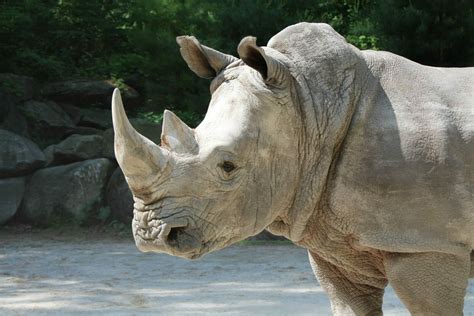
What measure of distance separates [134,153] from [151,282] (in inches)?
255

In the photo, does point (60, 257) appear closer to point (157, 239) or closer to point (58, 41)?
point (58, 41)

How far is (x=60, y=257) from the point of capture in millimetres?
11992

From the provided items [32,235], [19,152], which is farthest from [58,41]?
[32,235]

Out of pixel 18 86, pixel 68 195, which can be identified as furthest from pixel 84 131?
pixel 68 195

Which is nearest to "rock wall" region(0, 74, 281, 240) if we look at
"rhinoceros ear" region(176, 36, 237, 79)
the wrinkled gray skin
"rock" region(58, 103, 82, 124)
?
"rock" region(58, 103, 82, 124)

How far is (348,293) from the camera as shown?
4.45 meters

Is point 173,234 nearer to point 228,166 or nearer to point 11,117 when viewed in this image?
point 228,166

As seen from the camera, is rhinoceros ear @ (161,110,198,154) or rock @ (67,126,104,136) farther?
rock @ (67,126,104,136)

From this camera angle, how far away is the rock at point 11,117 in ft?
53.1

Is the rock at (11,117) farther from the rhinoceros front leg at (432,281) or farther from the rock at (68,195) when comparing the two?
the rhinoceros front leg at (432,281)

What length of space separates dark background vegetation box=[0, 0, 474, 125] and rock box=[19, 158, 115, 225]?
1.36 metres

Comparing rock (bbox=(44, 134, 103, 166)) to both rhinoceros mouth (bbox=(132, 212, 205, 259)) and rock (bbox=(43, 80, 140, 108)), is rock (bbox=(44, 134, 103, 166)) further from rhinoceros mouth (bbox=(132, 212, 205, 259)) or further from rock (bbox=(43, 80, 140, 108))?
rhinoceros mouth (bbox=(132, 212, 205, 259))

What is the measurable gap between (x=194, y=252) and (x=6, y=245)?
1002 cm

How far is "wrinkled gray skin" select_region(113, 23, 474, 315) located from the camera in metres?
3.81
